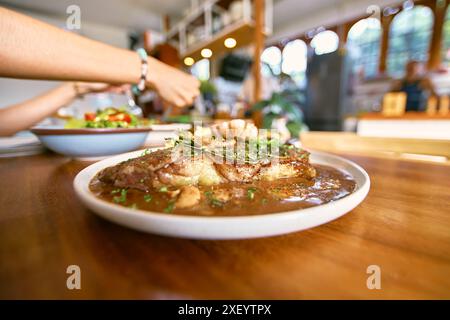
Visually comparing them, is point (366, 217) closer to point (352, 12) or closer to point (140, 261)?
point (140, 261)

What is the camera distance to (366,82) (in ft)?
19.8

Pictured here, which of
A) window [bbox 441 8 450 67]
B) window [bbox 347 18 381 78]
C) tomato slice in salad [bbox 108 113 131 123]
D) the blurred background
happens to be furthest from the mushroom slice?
window [bbox 441 8 450 67]

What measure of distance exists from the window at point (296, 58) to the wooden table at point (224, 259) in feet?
22.8

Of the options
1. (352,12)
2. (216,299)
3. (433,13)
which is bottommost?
(216,299)

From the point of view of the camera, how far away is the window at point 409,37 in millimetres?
4891

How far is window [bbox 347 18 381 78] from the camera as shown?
561cm

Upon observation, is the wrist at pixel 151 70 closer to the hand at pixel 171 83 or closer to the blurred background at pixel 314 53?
the hand at pixel 171 83

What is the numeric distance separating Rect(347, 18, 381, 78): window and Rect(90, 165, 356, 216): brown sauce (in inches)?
242

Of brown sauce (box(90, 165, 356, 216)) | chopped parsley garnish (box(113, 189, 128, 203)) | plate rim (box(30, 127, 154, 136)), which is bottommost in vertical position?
brown sauce (box(90, 165, 356, 216))

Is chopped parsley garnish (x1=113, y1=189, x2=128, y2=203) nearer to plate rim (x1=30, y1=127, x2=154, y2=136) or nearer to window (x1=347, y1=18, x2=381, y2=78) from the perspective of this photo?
plate rim (x1=30, y1=127, x2=154, y2=136)

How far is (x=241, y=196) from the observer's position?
540 millimetres

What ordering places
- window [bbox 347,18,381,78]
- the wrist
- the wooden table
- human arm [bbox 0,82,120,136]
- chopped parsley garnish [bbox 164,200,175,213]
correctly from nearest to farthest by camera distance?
the wooden table < chopped parsley garnish [bbox 164,200,175,213] < the wrist < human arm [bbox 0,82,120,136] < window [bbox 347,18,381,78]

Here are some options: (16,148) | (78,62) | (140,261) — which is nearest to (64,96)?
(16,148)
